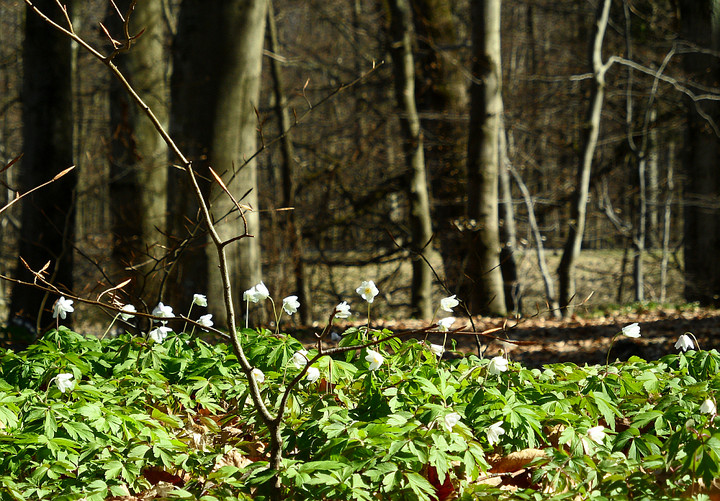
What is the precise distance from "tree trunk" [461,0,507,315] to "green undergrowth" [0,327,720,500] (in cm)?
711

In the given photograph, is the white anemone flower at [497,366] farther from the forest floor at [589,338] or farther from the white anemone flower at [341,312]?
the forest floor at [589,338]

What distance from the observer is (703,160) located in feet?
38.2

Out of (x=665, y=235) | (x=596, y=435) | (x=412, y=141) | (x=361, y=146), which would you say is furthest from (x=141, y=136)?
(x=665, y=235)

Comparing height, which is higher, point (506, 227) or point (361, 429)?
point (506, 227)

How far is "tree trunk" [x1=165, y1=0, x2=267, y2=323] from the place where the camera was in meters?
6.39

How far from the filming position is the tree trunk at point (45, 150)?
7547 millimetres

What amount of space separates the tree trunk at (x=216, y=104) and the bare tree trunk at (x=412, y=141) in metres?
5.71

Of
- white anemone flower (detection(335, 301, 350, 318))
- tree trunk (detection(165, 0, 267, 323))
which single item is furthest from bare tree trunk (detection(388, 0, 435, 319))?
white anemone flower (detection(335, 301, 350, 318))

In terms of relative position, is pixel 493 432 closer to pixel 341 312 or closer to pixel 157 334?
pixel 341 312

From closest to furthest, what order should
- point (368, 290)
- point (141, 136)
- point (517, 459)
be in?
point (517, 459), point (368, 290), point (141, 136)

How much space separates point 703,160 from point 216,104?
8.90 meters

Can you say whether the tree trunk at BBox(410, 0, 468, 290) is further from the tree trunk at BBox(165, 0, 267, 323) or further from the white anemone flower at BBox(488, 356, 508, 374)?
the white anemone flower at BBox(488, 356, 508, 374)

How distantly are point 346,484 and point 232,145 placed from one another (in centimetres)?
494

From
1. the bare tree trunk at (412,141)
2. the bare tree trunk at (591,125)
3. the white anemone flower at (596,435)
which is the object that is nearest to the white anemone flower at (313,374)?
the white anemone flower at (596,435)
